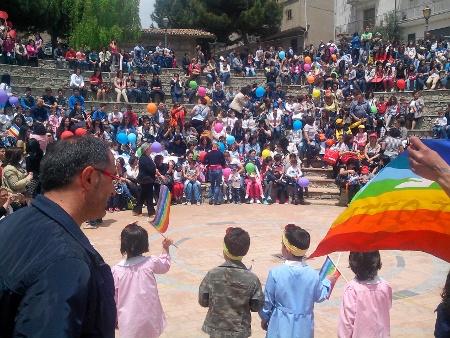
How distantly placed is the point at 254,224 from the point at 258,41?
29451mm

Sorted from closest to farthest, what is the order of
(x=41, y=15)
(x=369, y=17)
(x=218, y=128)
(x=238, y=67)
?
(x=218, y=128)
(x=238, y=67)
(x=41, y=15)
(x=369, y=17)

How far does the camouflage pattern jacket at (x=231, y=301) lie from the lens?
3631 millimetres

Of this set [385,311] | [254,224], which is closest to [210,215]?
[254,224]

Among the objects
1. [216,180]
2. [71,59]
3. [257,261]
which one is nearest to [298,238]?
[257,261]

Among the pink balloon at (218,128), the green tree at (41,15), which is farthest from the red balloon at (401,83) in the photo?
the green tree at (41,15)

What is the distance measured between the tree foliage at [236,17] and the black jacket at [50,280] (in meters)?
35.1

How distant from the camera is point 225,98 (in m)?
20.5

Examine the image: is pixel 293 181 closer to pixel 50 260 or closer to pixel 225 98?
pixel 225 98

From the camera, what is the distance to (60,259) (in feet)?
5.42

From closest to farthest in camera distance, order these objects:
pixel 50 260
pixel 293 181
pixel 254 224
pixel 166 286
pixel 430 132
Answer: pixel 50 260 < pixel 166 286 < pixel 254 224 < pixel 293 181 < pixel 430 132

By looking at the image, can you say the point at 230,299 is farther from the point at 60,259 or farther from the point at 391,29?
the point at 391,29

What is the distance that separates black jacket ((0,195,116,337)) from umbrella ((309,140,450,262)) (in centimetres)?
184

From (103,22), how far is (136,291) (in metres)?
28.2

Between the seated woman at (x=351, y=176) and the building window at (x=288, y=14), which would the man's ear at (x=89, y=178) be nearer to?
the seated woman at (x=351, y=176)
